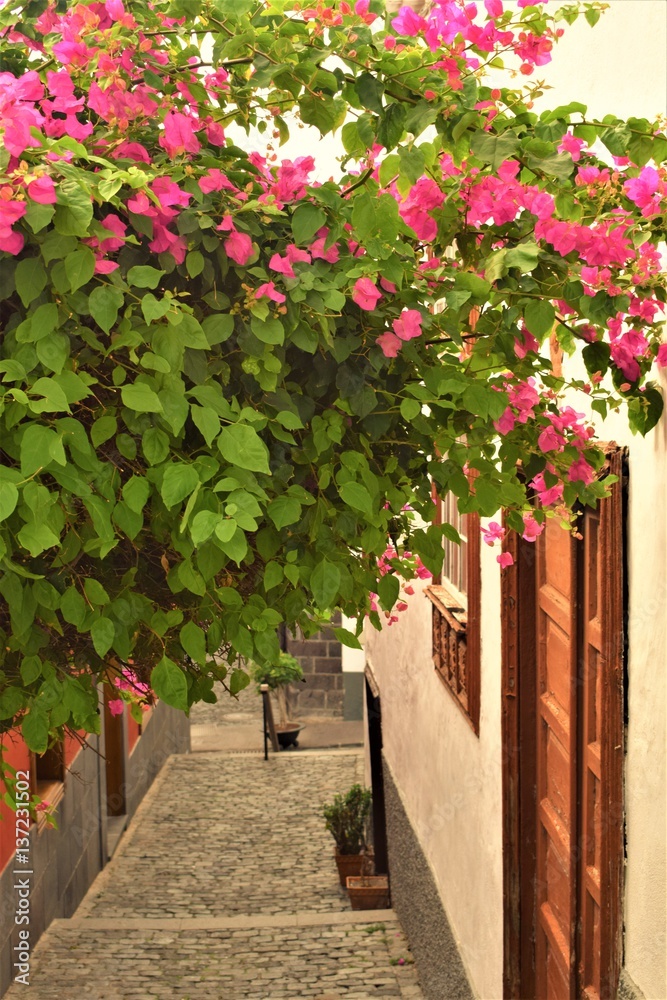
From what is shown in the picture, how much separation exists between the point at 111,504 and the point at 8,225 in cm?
50

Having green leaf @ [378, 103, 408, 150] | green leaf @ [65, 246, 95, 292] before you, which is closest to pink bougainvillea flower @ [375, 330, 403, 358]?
green leaf @ [378, 103, 408, 150]

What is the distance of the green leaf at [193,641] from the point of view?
2.15m

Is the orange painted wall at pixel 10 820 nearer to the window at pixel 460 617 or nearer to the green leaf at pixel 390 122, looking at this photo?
the window at pixel 460 617

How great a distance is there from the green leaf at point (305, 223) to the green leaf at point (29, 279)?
462 millimetres

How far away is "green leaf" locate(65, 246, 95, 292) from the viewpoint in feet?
5.93

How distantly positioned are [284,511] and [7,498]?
567mm

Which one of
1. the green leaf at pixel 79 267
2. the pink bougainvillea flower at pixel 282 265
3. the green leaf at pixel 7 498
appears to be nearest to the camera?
the green leaf at pixel 7 498

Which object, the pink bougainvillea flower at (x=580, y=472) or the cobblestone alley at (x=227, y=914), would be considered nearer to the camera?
the pink bougainvillea flower at (x=580, y=472)

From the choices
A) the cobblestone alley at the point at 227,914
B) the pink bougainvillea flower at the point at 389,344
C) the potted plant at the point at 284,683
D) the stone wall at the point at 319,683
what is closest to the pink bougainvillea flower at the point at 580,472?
the pink bougainvillea flower at the point at 389,344

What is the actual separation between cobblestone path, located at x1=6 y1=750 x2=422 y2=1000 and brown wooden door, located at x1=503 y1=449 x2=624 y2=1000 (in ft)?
11.4

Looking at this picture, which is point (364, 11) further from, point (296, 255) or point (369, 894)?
point (369, 894)

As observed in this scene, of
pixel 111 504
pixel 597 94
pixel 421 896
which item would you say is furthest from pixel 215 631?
pixel 421 896

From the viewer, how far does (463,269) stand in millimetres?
2424

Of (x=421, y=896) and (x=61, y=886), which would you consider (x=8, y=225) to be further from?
(x=61, y=886)
